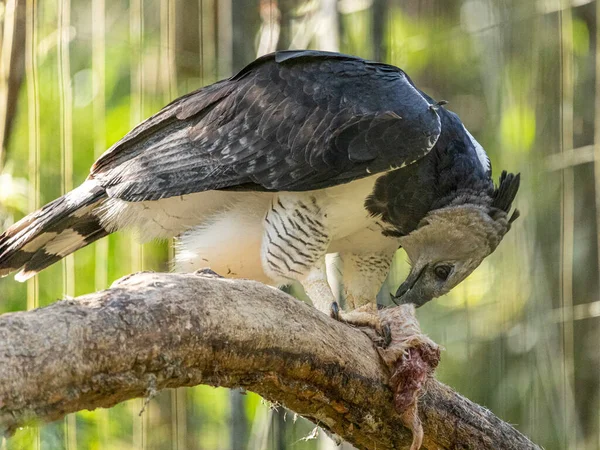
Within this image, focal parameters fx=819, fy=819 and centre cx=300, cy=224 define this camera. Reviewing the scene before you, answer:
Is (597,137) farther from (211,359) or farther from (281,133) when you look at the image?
(211,359)

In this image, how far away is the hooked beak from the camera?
10.6ft

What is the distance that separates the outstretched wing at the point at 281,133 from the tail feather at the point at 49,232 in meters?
0.11

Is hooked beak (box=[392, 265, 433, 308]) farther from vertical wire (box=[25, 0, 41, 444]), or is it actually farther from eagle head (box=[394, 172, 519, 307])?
vertical wire (box=[25, 0, 41, 444])

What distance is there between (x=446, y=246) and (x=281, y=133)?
80 cm

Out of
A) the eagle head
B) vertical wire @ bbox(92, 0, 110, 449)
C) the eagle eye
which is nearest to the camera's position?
the eagle head

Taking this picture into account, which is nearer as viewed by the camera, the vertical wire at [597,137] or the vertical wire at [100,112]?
the vertical wire at [100,112]

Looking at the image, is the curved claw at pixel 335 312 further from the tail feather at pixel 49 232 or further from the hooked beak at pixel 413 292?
the tail feather at pixel 49 232

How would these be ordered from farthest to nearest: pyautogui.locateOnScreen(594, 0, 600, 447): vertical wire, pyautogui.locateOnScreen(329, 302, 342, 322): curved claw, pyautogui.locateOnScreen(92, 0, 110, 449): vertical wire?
pyautogui.locateOnScreen(594, 0, 600, 447): vertical wire
pyautogui.locateOnScreen(92, 0, 110, 449): vertical wire
pyautogui.locateOnScreen(329, 302, 342, 322): curved claw

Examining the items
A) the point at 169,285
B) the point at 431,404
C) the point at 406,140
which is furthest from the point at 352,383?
the point at 406,140

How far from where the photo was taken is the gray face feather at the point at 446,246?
3.20 metres

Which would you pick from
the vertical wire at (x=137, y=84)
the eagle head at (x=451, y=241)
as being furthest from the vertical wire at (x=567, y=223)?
the vertical wire at (x=137, y=84)

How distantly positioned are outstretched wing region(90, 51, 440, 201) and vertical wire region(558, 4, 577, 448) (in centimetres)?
188

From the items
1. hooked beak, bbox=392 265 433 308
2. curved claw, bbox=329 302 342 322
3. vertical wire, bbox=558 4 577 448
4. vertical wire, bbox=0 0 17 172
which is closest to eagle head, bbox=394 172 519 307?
hooked beak, bbox=392 265 433 308

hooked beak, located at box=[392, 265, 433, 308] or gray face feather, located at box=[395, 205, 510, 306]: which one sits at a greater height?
gray face feather, located at box=[395, 205, 510, 306]
